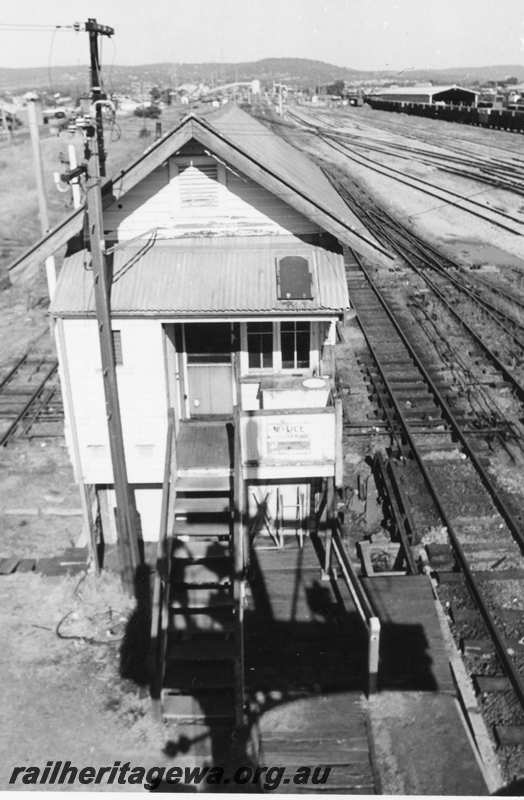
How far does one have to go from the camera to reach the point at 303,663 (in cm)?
1115

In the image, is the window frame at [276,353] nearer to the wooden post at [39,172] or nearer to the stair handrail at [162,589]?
the stair handrail at [162,589]

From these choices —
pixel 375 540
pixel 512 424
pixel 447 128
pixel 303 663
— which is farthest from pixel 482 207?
pixel 447 128

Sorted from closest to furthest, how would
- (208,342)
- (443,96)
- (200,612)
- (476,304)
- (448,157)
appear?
(200,612) → (208,342) → (476,304) → (448,157) → (443,96)

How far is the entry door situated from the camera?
12.8 m

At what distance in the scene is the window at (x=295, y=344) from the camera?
497 inches

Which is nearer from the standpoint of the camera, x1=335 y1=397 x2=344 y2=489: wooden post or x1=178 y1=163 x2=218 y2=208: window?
x1=335 y1=397 x2=344 y2=489: wooden post

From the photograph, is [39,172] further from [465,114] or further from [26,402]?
[465,114]

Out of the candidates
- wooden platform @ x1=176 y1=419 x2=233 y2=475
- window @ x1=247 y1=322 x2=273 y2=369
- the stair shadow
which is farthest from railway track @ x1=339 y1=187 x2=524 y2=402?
the stair shadow

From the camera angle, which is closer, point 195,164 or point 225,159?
point 225,159

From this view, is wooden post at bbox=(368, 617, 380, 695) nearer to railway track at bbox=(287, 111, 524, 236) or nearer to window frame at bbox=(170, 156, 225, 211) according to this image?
window frame at bbox=(170, 156, 225, 211)

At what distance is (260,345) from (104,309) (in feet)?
10.0

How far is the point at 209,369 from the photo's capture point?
13117mm

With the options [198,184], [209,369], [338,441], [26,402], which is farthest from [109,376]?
[26,402]

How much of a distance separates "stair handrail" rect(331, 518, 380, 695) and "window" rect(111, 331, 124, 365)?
186 inches
